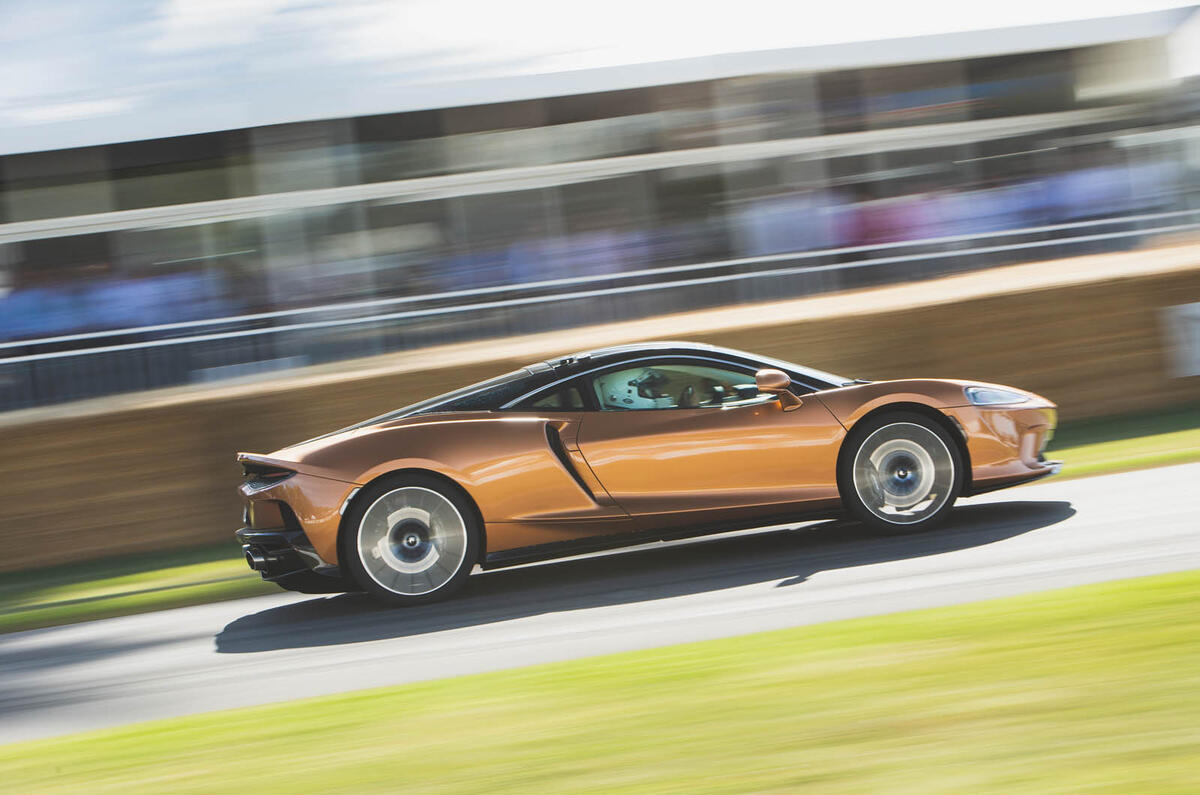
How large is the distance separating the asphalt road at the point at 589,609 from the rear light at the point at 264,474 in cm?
74

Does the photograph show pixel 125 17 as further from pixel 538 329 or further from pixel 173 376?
pixel 538 329

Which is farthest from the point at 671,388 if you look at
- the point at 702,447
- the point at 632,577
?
the point at 632,577

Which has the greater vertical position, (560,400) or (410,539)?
(560,400)

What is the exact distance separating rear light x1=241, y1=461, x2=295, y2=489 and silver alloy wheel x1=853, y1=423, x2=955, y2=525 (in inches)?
117

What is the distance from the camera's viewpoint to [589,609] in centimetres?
591

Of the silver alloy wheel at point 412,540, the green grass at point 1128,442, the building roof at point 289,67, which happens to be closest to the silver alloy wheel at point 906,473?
the green grass at point 1128,442

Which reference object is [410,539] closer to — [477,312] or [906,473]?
[906,473]

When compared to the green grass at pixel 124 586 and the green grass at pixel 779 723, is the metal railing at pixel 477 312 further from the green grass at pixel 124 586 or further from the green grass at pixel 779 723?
the green grass at pixel 779 723

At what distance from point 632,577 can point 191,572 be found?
3682 mm

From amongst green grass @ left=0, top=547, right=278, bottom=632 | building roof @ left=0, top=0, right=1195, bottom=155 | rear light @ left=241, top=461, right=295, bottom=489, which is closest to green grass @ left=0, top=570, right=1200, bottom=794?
rear light @ left=241, top=461, right=295, bottom=489

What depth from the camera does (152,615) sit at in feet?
24.6

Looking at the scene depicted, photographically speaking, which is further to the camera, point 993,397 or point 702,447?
point 993,397

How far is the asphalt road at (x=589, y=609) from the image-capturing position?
5.15 metres

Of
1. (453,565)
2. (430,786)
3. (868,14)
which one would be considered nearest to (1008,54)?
(868,14)
